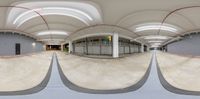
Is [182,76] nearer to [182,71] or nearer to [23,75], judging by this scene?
[182,71]

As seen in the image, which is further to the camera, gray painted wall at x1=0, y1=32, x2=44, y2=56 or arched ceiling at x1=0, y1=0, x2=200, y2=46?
gray painted wall at x1=0, y1=32, x2=44, y2=56

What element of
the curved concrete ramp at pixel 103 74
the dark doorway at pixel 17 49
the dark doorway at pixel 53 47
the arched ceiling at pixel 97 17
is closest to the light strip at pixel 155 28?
the arched ceiling at pixel 97 17

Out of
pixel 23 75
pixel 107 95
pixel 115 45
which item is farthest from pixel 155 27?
pixel 23 75

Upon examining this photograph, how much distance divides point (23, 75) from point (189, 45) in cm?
85

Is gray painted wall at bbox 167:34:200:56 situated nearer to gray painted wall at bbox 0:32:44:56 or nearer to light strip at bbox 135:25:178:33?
light strip at bbox 135:25:178:33

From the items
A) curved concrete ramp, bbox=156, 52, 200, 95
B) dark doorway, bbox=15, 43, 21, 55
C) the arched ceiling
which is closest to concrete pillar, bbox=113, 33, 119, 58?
the arched ceiling

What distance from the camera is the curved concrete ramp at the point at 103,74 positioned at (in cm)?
84

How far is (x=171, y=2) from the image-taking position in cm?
68

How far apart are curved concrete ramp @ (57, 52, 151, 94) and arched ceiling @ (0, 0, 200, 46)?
169mm

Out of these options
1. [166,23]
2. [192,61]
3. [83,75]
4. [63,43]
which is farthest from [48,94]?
[192,61]

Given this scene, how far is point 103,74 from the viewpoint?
3.50ft

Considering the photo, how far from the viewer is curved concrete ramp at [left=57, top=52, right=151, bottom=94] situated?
33.3 inches

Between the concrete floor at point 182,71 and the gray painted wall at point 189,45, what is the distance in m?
0.11

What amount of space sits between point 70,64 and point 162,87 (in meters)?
0.55
